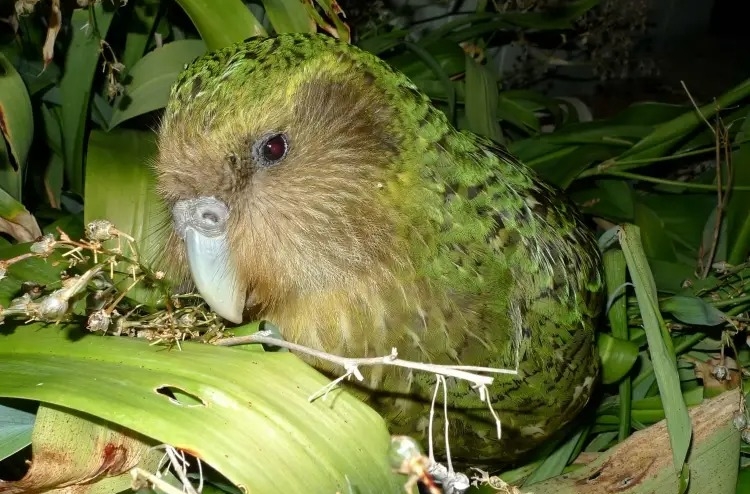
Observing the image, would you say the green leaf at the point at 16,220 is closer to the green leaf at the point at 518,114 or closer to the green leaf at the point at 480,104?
the green leaf at the point at 480,104

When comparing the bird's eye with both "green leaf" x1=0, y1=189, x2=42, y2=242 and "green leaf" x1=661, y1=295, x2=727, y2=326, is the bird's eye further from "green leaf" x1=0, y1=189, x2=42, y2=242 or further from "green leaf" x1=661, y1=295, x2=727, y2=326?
"green leaf" x1=661, y1=295, x2=727, y2=326

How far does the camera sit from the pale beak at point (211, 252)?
586mm

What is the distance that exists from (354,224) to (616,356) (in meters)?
0.52

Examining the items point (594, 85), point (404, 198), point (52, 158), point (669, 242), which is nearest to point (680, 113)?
point (669, 242)

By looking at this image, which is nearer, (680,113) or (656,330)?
(656,330)

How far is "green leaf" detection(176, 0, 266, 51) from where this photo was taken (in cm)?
79

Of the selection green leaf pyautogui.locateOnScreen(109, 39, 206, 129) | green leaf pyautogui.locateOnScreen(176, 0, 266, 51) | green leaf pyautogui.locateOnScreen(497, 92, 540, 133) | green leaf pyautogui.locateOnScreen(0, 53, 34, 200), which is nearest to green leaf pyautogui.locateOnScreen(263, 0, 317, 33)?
green leaf pyautogui.locateOnScreen(176, 0, 266, 51)

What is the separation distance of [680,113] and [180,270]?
1.07 meters

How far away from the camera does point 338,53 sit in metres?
0.62

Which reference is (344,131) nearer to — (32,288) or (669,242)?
(32,288)

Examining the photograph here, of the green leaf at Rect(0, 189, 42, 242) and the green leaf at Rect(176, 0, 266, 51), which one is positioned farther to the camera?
the green leaf at Rect(176, 0, 266, 51)

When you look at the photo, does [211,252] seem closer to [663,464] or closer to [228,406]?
[228,406]

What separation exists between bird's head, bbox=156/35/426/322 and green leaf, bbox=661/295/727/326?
1.64 ft

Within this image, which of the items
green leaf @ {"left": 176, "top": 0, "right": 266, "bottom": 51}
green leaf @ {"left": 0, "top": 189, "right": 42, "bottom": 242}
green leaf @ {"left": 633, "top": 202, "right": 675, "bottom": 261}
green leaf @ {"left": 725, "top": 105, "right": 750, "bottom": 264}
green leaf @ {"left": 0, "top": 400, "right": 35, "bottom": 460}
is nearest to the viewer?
green leaf @ {"left": 0, "top": 400, "right": 35, "bottom": 460}
